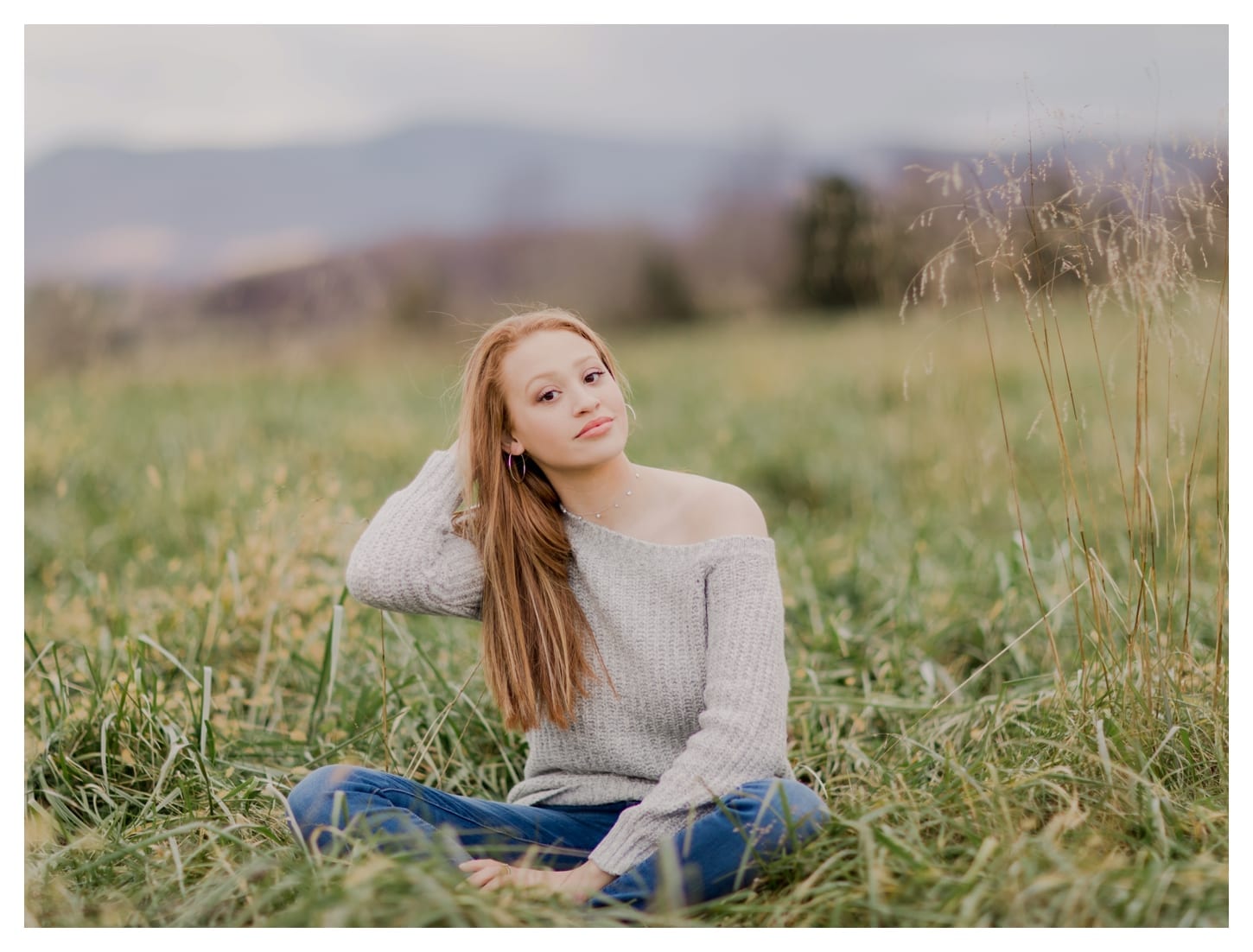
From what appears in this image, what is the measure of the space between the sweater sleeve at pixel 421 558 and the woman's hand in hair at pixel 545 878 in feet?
1.69

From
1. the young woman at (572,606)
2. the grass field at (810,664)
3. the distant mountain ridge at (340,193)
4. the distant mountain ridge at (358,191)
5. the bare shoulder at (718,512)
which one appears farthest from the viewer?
the distant mountain ridge at (340,193)

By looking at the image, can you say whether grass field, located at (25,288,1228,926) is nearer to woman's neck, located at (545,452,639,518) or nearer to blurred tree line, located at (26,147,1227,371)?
blurred tree line, located at (26,147,1227,371)

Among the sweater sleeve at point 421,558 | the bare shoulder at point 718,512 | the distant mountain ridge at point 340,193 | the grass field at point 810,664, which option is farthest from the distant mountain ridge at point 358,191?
the bare shoulder at point 718,512

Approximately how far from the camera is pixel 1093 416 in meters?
5.20

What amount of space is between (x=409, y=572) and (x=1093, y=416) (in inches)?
164

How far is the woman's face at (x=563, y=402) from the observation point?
2.02 m

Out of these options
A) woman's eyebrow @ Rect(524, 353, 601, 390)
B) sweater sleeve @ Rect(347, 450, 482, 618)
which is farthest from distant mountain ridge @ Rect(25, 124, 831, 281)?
woman's eyebrow @ Rect(524, 353, 601, 390)

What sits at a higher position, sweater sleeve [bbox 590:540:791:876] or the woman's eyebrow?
the woman's eyebrow

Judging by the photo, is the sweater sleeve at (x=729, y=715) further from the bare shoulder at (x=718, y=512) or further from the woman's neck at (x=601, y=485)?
the woman's neck at (x=601, y=485)

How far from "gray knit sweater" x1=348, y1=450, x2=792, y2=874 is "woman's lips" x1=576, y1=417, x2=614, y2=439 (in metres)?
0.20

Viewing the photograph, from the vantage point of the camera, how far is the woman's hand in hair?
1.80 meters

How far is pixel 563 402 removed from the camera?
2.04 m

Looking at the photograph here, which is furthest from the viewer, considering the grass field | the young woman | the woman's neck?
the woman's neck

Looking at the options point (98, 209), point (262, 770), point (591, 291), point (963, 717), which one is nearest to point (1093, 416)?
point (963, 717)
